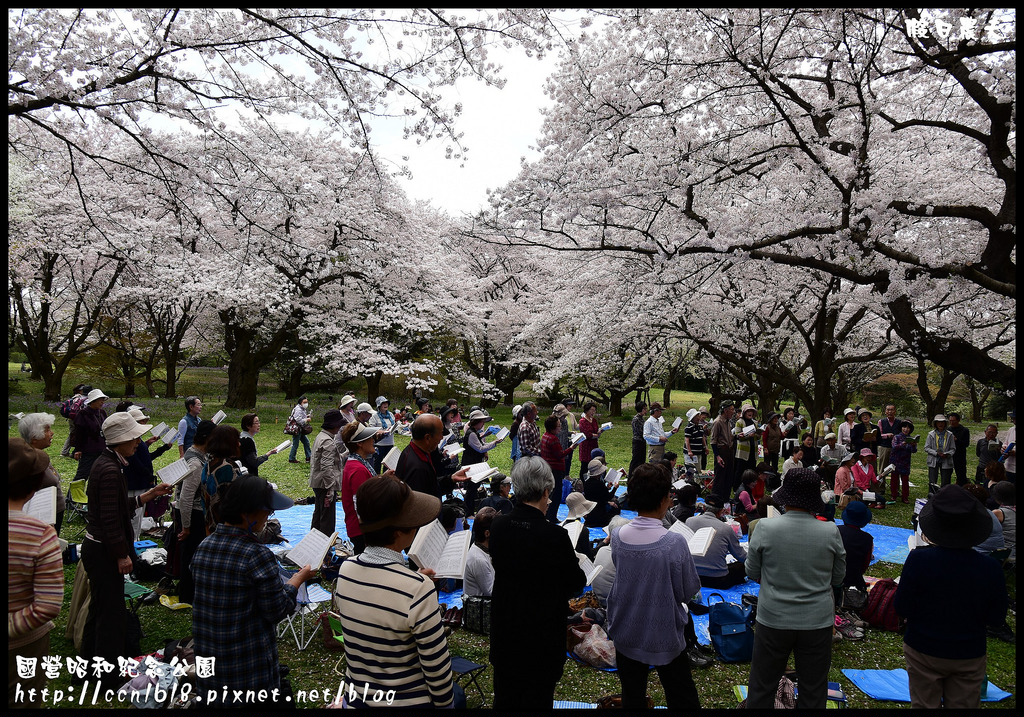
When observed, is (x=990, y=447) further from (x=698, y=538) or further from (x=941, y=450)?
(x=698, y=538)

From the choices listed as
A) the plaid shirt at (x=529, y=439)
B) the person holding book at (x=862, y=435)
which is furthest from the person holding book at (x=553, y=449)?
the person holding book at (x=862, y=435)

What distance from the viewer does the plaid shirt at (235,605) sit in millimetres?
2650

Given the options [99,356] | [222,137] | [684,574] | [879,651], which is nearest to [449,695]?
[684,574]

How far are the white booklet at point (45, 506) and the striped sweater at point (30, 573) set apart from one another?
4.24 feet

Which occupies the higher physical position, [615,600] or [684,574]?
[684,574]

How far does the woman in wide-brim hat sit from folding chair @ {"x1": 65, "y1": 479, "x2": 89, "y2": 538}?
5.55m

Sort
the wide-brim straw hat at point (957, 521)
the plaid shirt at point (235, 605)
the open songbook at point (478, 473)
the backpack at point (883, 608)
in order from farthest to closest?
the open songbook at point (478, 473) → the backpack at point (883, 608) → the wide-brim straw hat at point (957, 521) → the plaid shirt at point (235, 605)

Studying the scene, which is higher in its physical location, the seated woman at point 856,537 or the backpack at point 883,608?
the seated woman at point 856,537

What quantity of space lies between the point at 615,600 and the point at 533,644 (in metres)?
0.59

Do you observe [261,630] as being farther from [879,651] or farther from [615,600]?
[879,651]

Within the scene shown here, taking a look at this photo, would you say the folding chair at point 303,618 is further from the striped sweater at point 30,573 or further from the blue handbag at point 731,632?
the blue handbag at point 731,632

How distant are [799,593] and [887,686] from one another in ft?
6.15

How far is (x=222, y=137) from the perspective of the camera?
235 inches

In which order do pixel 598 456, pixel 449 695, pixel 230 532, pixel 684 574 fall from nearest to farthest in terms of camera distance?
pixel 449 695, pixel 230 532, pixel 684 574, pixel 598 456
